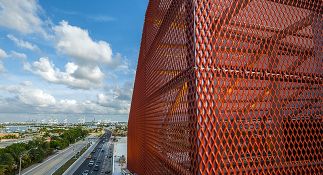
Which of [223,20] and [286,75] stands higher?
[223,20]

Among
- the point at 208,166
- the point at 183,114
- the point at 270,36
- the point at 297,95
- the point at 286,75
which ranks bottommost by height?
the point at 208,166

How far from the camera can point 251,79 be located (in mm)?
13055

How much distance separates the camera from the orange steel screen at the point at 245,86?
1150 cm

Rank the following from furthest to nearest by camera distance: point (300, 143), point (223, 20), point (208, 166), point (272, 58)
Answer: point (300, 143) → point (272, 58) → point (223, 20) → point (208, 166)

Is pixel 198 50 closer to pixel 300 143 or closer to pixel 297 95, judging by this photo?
pixel 297 95

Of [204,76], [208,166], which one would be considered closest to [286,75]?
[204,76]

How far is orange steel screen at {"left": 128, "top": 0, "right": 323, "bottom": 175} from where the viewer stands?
37.7 feet

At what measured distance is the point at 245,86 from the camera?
12727 millimetres

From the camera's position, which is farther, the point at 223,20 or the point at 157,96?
the point at 157,96

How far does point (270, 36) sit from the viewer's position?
47.3 feet

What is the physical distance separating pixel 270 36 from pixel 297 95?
11.8 ft

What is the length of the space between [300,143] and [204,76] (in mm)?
8182

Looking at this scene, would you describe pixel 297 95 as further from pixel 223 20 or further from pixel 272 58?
pixel 223 20

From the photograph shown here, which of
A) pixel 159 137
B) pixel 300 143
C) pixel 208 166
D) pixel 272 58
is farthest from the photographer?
pixel 159 137
